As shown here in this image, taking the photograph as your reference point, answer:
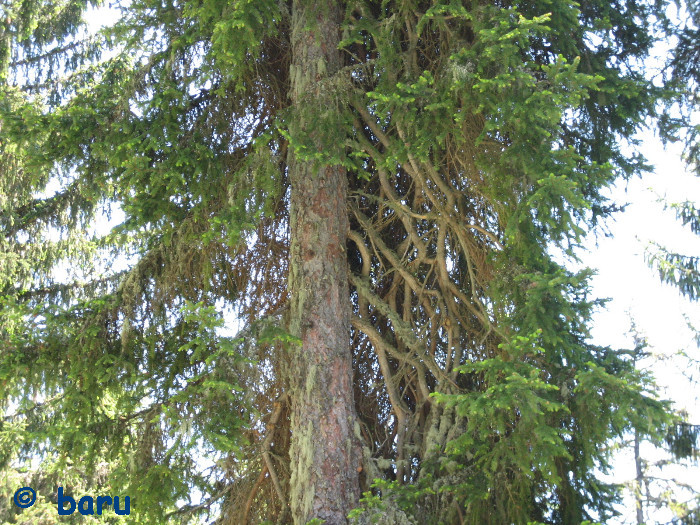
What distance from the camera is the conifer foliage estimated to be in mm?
4492

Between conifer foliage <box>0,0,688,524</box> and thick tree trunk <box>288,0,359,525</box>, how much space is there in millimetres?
18

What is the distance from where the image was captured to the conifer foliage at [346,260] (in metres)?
4.49

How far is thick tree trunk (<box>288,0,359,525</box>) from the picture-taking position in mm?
5141

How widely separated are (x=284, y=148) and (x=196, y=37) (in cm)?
115

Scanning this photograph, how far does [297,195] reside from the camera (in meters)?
5.95

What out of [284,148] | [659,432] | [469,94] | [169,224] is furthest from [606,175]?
[169,224]

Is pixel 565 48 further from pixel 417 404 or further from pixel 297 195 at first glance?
pixel 417 404

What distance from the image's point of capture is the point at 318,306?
18.4 ft

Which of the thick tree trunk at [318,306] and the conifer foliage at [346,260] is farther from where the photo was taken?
the thick tree trunk at [318,306]

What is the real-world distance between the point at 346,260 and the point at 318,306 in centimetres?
51

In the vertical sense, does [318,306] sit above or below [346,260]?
below

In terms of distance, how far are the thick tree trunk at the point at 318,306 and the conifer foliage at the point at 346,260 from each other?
2cm

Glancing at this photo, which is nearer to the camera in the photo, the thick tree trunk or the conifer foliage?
the conifer foliage

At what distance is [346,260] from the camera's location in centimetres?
592
